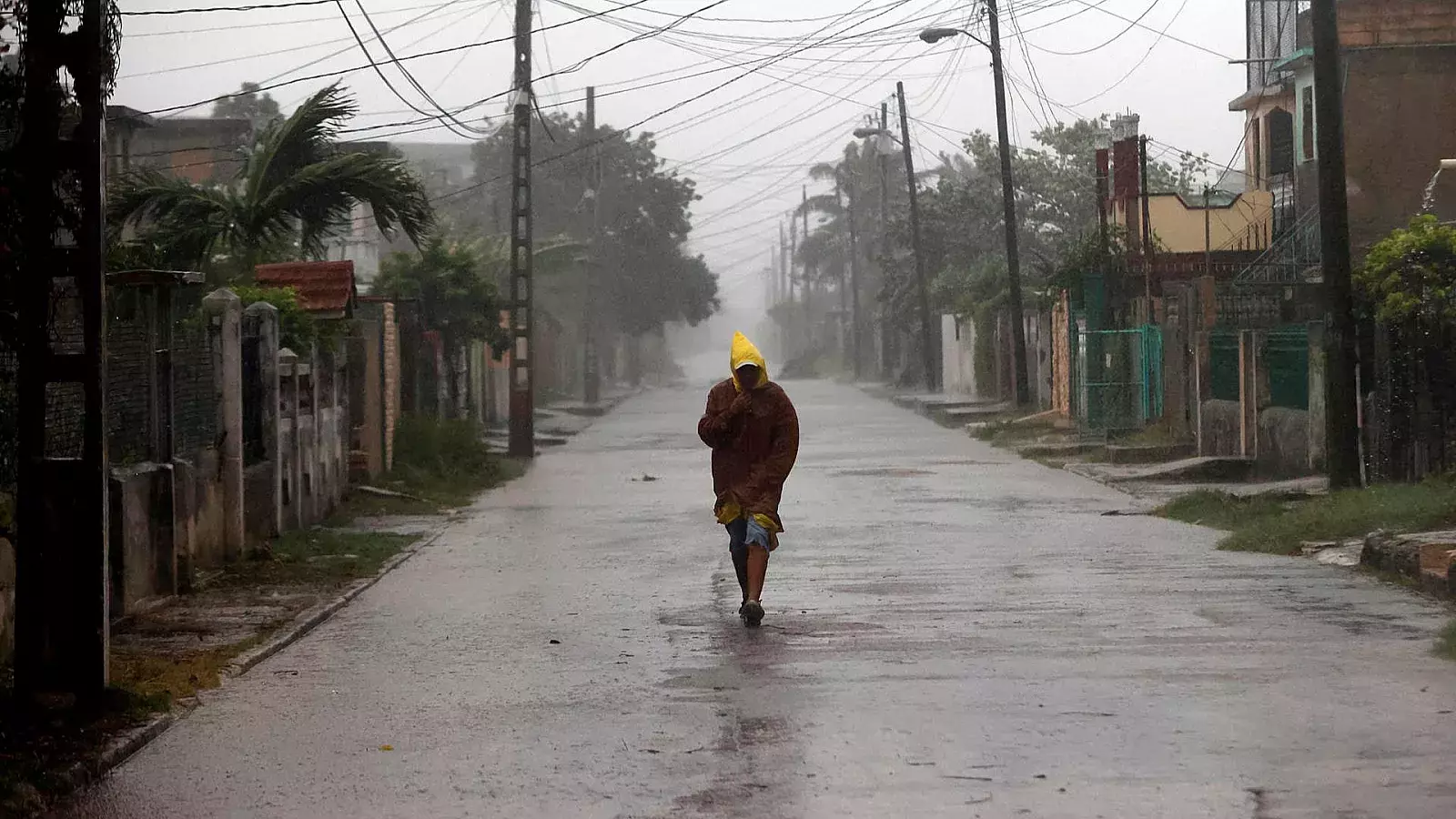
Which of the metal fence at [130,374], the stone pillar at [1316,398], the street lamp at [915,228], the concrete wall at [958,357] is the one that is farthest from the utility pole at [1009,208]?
the metal fence at [130,374]

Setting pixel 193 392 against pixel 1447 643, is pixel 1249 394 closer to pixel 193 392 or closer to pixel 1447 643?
pixel 193 392

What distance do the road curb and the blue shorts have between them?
8.71ft

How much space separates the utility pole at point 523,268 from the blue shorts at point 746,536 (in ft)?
63.7

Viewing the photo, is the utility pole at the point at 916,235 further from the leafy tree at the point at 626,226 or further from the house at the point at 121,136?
the house at the point at 121,136

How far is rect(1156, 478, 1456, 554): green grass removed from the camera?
50.0 ft

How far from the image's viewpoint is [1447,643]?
32.5 feet

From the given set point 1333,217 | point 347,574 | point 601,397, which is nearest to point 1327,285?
point 1333,217

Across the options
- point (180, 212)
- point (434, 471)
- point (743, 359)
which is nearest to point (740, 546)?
point (743, 359)

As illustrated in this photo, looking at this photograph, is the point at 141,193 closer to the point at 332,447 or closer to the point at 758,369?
the point at 332,447

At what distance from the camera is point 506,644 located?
10.8m

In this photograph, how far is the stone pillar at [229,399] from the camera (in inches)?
609

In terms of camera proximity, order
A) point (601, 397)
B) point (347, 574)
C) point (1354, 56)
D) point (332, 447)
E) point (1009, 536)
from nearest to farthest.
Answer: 1. point (347, 574)
2. point (1009, 536)
3. point (332, 447)
4. point (1354, 56)
5. point (601, 397)

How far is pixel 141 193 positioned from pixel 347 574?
9.38 m

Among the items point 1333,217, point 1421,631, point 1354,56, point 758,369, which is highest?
point 1354,56
